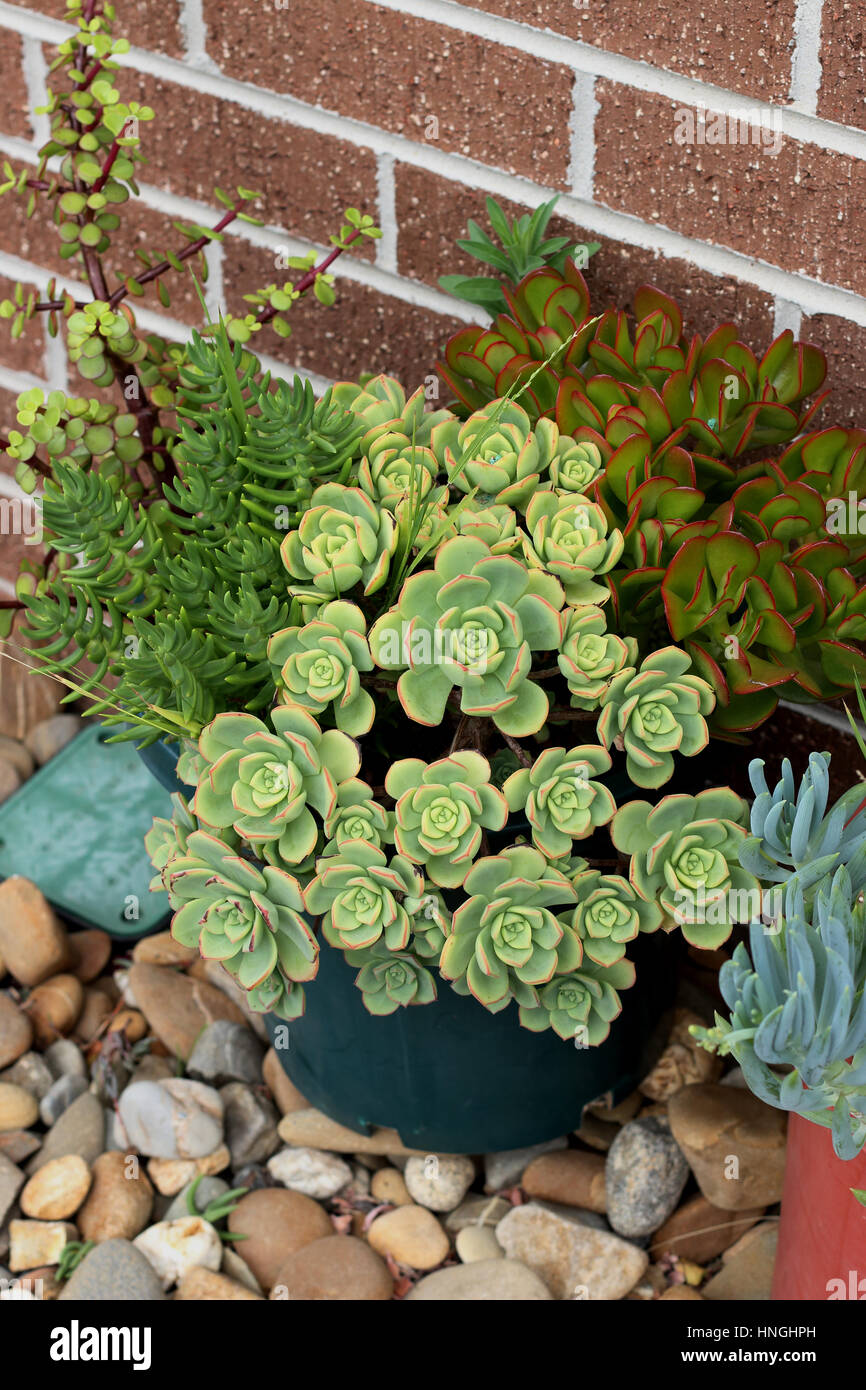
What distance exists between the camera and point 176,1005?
1.56 metres

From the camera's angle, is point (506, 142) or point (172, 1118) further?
point (172, 1118)

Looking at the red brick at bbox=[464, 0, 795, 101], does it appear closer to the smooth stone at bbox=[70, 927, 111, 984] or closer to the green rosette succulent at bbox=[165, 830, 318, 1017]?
the green rosette succulent at bbox=[165, 830, 318, 1017]

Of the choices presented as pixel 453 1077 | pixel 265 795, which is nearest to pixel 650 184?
pixel 265 795

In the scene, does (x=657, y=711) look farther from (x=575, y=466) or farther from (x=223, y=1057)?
(x=223, y=1057)

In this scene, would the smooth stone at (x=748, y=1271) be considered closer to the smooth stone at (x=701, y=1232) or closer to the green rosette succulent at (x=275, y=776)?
the smooth stone at (x=701, y=1232)

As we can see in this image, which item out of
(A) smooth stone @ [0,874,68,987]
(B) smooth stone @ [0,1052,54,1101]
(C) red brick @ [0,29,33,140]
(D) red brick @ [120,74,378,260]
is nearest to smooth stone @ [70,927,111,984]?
(A) smooth stone @ [0,874,68,987]

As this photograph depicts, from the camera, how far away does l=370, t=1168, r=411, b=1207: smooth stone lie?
141 centimetres

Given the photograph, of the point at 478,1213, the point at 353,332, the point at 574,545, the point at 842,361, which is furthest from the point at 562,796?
the point at 353,332

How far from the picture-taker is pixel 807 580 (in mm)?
997

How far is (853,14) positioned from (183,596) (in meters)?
0.72

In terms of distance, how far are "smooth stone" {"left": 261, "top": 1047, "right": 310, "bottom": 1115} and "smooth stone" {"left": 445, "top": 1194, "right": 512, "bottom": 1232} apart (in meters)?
0.21

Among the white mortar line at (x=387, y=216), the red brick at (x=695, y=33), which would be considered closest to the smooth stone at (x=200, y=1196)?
the white mortar line at (x=387, y=216)

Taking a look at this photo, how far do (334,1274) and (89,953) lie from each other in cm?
57

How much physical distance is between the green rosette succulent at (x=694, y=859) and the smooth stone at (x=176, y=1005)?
733 mm
